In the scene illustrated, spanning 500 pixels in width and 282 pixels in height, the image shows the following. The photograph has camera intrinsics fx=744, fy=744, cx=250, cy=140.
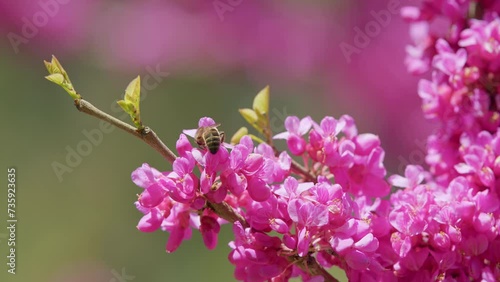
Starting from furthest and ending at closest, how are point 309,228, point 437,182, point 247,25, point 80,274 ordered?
point 247,25 → point 80,274 → point 437,182 → point 309,228

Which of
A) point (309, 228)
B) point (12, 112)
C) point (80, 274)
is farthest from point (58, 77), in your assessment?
point (12, 112)

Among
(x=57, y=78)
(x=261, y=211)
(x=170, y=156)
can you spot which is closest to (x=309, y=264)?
(x=261, y=211)

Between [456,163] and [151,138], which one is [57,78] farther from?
[456,163]

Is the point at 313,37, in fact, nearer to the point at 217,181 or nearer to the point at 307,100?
the point at 307,100

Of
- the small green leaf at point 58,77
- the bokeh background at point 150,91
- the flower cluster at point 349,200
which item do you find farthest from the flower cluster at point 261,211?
the bokeh background at point 150,91

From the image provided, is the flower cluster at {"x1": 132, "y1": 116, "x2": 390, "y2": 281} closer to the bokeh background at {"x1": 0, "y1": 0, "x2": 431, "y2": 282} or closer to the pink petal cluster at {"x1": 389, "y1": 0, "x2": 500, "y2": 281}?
the pink petal cluster at {"x1": 389, "y1": 0, "x2": 500, "y2": 281}

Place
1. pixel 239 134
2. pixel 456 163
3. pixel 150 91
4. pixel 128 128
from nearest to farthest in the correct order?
pixel 128 128, pixel 239 134, pixel 456 163, pixel 150 91
